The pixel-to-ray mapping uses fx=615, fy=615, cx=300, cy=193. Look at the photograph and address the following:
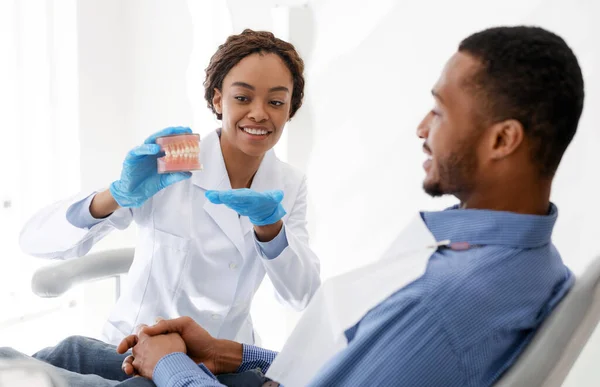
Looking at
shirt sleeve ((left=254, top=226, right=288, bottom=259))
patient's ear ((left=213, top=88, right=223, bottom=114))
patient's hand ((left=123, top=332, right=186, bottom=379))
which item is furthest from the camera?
patient's ear ((left=213, top=88, right=223, bottom=114))

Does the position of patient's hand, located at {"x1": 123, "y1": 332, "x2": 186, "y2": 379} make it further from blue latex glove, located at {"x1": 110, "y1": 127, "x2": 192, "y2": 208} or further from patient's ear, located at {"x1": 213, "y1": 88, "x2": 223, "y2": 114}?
patient's ear, located at {"x1": 213, "y1": 88, "x2": 223, "y2": 114}

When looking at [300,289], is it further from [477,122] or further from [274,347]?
[274,347]

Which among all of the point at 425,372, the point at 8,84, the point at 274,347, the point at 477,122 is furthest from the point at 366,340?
the point at 8,84

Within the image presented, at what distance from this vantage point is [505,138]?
940 millimetres

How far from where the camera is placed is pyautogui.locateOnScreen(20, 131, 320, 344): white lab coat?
1.61 m

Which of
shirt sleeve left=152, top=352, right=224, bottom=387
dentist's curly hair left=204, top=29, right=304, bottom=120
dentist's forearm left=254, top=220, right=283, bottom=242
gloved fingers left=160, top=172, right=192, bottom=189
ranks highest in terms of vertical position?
dentist's curly hair left=204, top=29, right=304, bottom=120

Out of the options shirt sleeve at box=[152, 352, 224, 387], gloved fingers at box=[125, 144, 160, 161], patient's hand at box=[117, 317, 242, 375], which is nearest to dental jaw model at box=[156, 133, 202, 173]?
gloved fingers at box=[125, 144, 160, 161]

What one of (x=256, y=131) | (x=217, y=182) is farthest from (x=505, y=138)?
(x=217, y=182)

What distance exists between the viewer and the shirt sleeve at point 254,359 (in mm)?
1279

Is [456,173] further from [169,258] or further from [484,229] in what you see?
[169,258]

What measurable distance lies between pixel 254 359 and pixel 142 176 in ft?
1.83

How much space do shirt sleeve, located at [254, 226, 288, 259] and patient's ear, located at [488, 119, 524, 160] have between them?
0.68 m

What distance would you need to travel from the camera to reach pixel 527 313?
924mm

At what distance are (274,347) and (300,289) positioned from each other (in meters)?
1.03
